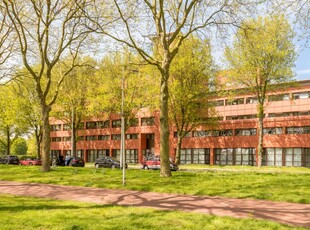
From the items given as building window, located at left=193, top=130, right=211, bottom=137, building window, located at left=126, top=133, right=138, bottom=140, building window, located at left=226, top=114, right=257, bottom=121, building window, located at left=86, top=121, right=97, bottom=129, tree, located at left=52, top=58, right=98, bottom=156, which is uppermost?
tree, located at left=52, top=58, right=98, bottom=156

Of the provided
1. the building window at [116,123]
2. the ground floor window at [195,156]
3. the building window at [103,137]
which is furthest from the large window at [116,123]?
the ground floor window at [195,156]

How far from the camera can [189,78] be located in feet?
139

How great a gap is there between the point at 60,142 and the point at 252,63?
170ft

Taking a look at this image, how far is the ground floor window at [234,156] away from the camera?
5462 cm

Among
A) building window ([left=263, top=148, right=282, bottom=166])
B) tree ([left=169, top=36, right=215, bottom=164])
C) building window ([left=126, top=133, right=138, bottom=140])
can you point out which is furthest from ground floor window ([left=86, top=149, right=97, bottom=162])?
building window ([left=263, top=148, right=282, bottom=166])

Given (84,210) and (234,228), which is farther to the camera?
(84,210)

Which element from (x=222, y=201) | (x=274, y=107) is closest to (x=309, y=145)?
(x=274, y=107)

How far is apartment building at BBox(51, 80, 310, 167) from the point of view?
50.9m

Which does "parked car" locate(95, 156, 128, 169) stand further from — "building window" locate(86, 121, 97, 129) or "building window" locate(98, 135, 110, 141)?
"building window" locate(86, 121, 97, 129)

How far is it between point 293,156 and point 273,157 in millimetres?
2891

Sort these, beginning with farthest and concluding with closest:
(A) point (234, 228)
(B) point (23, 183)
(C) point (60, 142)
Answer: (C) point (60, 142)
(B) point (23, 183)
(A) point (234, 228)

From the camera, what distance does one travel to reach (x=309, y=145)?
4953 centimetres

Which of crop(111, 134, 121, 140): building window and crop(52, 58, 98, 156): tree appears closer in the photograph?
crop(52, 58, 98, 156): tree

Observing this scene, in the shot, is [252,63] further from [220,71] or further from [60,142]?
[60,142]
